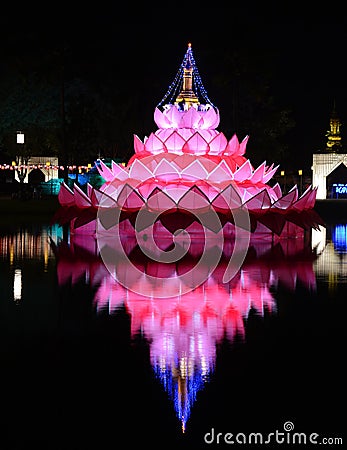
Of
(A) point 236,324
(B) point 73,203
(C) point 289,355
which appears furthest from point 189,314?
(B) point 73,203

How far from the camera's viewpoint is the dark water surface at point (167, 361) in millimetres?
5223

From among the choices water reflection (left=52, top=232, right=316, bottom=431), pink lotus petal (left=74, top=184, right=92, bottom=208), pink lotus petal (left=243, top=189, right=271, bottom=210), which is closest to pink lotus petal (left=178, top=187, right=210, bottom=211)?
pink lotus petal (left=243, top=189, right=271, bottom=210)

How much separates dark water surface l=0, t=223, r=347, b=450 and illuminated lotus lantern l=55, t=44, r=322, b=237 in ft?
18.3

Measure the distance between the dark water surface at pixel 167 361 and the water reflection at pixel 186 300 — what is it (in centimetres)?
2

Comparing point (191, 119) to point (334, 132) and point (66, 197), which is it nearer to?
point (66, 197)

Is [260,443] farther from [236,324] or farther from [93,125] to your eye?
[93,125]

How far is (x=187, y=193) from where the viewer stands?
17406 mm

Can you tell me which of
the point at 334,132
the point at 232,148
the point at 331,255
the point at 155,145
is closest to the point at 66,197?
the point at 155,145

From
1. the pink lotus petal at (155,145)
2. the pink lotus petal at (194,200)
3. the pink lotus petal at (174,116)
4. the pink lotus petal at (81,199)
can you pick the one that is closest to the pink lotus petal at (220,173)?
the pink lotus petal at (155,145)

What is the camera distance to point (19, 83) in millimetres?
43094

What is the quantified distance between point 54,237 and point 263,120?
31.1 metres

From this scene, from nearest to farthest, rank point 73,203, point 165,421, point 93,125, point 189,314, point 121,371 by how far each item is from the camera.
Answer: point 165,421, point 121,371, point 189,314, point 73,203, point 93,125

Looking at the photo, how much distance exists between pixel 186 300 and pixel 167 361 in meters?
3.15

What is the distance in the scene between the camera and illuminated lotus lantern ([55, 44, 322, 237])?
58.1ft
